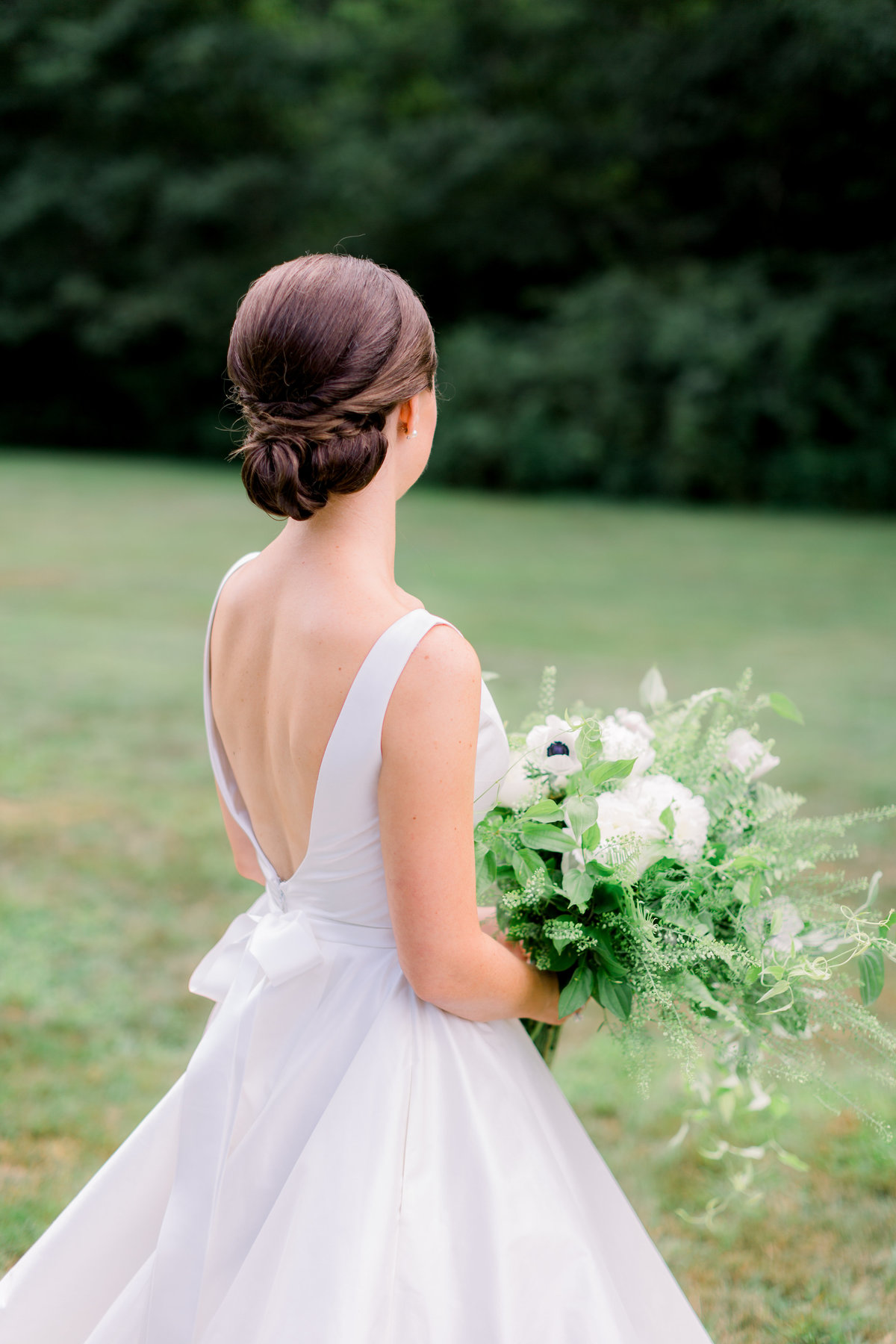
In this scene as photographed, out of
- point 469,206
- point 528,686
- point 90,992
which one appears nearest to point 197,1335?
point 90,992

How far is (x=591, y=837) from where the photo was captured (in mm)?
1633

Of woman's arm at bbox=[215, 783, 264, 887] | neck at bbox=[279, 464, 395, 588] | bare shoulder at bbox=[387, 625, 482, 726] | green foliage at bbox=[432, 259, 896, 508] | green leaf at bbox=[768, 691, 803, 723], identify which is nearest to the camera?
bare shoulder at bbox=[387, 625, 482, 726]

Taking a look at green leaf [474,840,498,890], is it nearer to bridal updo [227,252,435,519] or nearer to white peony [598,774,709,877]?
white peony [598,774,709,877]

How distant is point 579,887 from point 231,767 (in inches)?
27.6

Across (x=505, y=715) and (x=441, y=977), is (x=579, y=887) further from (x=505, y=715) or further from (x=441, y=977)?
(x=505, y=715)

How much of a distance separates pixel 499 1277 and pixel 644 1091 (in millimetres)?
336

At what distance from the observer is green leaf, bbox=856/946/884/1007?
1728 mm

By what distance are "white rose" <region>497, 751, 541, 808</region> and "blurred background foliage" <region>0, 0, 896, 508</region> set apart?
19.0 metres

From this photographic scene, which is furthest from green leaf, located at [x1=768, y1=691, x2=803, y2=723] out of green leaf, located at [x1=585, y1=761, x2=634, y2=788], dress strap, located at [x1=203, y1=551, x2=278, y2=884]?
dress strap, located at [x1=203, y1=551, x2=278, y2=884]

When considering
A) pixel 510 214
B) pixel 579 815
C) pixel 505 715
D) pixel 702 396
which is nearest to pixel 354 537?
pixel 579 815

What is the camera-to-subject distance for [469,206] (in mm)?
25672

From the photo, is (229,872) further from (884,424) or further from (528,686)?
(884,424)

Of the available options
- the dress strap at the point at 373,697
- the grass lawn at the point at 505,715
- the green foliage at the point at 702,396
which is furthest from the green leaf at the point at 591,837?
the green foliage at the point at 702,396

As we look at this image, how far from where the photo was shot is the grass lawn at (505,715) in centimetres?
288
